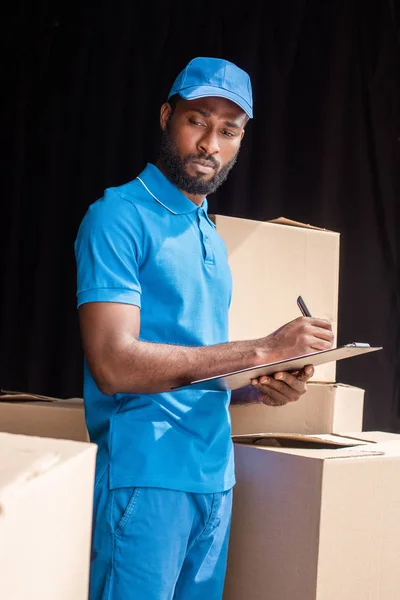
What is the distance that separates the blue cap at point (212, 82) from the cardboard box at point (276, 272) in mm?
283

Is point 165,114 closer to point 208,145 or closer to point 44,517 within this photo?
point 208,145

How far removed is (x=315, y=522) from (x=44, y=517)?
797 millimetres

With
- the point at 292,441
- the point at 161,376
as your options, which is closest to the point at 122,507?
the point at 161,376

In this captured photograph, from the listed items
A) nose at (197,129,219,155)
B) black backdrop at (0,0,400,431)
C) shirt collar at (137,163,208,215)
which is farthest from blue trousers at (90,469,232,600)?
black backdrop at (0,0,400,431)

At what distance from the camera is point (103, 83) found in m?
2.45

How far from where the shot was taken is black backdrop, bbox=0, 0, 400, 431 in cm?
235

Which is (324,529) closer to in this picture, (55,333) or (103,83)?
(55,333)

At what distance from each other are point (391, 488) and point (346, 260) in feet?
3.78

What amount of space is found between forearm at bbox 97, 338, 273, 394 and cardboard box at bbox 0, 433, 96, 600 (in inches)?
16.3

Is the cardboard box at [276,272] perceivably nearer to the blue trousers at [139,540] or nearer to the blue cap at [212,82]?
the blue cap at [212,82]

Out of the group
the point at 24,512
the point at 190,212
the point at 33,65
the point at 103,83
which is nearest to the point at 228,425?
the point at 190,212

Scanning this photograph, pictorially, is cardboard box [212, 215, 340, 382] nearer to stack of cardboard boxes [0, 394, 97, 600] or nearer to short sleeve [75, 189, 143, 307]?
short sleeve [75, 189, 143, 307]

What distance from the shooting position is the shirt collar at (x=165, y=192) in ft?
3.94

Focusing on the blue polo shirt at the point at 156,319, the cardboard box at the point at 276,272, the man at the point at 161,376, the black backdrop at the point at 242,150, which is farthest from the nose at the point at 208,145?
the black backdrop at the point at 242,150
